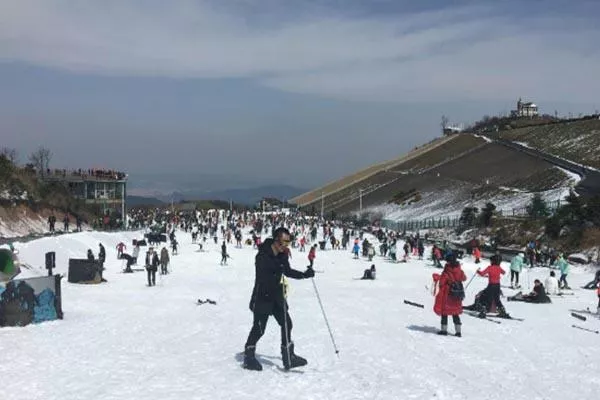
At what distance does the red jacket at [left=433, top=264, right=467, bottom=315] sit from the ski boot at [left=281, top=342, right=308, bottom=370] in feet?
12.3

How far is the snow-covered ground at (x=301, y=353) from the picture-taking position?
8.59 m

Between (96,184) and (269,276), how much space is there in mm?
80094

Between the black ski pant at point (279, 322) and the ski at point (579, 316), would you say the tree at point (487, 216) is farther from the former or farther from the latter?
the black ski pant at point (279, 322)

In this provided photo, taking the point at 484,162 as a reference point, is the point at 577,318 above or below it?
below

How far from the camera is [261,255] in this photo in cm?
911

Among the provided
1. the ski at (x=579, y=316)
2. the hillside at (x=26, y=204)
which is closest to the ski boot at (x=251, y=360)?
the ski at (x=579, y=316)

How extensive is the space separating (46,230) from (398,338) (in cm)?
4386

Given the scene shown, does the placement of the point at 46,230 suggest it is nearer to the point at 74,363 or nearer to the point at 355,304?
the point at 355,304

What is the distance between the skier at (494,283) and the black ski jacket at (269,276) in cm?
730

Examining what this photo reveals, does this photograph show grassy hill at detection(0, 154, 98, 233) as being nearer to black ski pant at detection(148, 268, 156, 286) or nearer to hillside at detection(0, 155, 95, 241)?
hillside at detection(0, 155, 95, 241)

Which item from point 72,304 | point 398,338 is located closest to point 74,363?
point 398,338

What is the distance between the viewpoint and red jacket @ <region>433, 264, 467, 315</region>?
12086 millimetres

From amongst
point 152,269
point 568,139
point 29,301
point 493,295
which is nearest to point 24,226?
point 152,269

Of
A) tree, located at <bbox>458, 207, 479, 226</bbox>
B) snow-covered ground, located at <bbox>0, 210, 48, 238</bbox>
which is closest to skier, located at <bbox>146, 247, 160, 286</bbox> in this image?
snow-covered ground, located at <bbox>0, 210, 48, 238</bbox>
